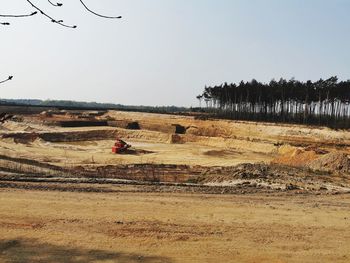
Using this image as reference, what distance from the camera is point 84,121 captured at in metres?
60.0

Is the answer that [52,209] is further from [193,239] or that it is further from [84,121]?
[84,121]

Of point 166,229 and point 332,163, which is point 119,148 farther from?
point 166,229

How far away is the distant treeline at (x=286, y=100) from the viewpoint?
218 ft

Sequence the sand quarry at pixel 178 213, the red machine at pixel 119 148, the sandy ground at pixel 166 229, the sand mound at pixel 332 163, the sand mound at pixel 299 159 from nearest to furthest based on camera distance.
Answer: the sandy ground at pixel 166 229, the sand quarry at pixel 178 213, the sand mound at pixel 332 163, the sand mound at pixel 299 159, the red machine at pixel 119 148

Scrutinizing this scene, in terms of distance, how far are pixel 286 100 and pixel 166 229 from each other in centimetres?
6776

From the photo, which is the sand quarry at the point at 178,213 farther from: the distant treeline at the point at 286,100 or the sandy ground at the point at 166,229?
the distant treeline at the point at 286,100

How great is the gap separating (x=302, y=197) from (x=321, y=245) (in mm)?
6482

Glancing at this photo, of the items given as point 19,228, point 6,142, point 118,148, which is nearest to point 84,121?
point 6,142

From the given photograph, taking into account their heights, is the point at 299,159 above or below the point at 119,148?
above

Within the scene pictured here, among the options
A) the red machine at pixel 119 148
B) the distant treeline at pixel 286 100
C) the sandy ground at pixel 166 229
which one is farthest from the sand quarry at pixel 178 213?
the distant treeline at pixel 286 100

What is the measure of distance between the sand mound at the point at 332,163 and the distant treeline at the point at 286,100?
26.3 metres

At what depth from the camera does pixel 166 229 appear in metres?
11.4

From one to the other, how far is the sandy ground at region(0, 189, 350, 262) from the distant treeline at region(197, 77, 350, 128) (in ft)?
132

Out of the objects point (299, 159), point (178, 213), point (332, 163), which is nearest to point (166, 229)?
point (178, 213)
